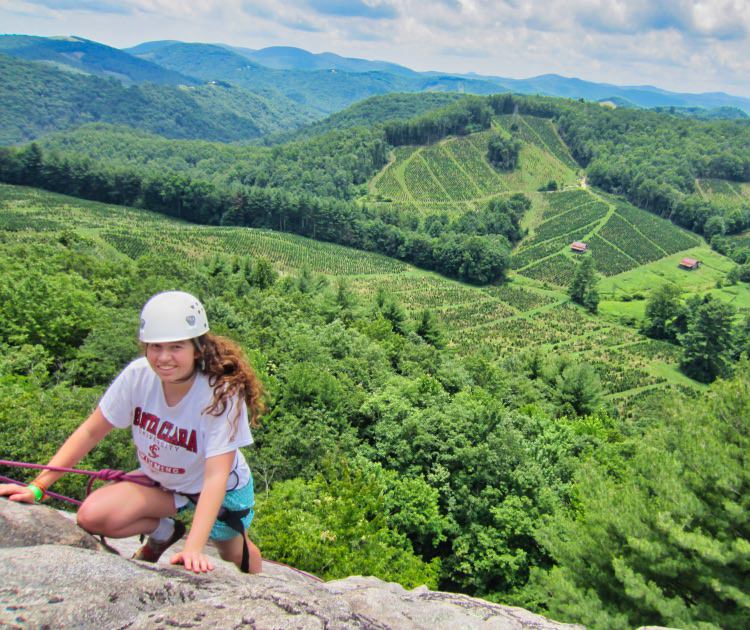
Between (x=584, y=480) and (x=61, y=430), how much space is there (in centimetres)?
1421

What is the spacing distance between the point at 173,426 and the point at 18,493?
5.79 feet

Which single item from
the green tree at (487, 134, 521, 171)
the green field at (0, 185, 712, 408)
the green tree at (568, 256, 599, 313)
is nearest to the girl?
the green field at (0, 185, 712, 408)

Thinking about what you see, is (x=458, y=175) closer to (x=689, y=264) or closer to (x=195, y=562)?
(x=689, y=264)

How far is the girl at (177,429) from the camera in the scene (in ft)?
14.5

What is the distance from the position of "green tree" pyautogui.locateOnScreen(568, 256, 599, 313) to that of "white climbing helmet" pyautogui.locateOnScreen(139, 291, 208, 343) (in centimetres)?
9431

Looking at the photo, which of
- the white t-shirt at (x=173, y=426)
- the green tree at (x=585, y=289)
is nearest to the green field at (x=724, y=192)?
the green tree at (x=585, y=289)

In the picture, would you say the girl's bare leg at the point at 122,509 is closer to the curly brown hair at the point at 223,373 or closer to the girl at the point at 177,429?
the girl at the point at 177,429

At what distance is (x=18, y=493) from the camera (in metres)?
4.92

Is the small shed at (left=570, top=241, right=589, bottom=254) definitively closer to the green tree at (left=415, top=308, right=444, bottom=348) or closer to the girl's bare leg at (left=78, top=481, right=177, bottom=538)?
the green tree at (left=415, top=308, right=444, bottom=348)

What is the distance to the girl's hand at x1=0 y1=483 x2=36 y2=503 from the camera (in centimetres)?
489

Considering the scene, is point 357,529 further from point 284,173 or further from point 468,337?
point 284,173

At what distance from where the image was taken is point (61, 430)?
13.4m

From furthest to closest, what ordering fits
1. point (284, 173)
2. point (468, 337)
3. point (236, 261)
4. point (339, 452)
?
point (284, 173) < point (468, 337) < point (236, 261) < point (339, 452)

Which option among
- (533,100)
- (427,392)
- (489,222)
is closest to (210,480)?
(427,392)
